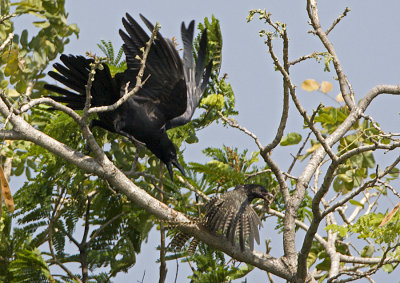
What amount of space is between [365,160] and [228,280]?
1884mm

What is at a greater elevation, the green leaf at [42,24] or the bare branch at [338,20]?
the green leaf at [42,24]

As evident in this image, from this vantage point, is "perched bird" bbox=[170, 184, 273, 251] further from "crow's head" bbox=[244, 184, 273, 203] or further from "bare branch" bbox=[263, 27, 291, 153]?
"bare branch" bbox=[263, 27, 291, 153]

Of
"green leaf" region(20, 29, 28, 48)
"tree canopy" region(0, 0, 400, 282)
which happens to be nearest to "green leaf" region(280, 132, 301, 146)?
"tree canopy" region(0, 0, 400, 282)

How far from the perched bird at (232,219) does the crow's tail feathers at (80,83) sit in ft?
Result: 5.11

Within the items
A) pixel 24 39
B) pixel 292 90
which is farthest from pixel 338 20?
pixel 24 39

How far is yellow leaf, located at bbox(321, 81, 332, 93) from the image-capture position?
675 centimetres

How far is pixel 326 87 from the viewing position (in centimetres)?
679

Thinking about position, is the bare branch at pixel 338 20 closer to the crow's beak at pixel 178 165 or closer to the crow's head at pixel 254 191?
the crow's head at pixel 254 191

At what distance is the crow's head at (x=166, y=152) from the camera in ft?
22.1

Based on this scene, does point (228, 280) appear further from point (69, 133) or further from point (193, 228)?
point (69, 133)

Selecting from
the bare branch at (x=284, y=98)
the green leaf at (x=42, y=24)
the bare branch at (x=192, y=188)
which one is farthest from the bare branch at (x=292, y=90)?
the green leaf at (x=42, y=24)

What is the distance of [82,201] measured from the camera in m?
6.98

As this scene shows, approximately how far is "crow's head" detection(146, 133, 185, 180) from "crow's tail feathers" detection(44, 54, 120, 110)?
69cm

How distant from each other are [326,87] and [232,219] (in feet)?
7.05
